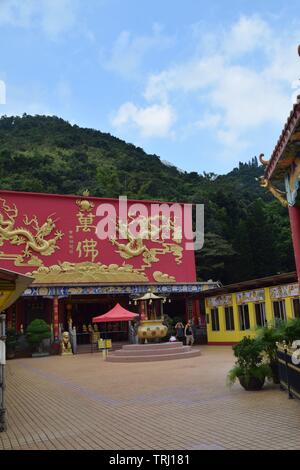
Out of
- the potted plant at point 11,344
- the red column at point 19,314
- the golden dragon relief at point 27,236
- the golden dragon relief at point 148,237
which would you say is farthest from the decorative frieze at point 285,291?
the red column at point 19,314

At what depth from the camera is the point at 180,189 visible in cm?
5384

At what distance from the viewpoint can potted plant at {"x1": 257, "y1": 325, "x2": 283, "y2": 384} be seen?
8414 mm

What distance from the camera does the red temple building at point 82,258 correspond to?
2486 cm

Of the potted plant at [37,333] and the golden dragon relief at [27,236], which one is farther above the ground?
the golden dragon relief at [27,236]

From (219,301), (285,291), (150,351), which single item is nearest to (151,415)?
(150,351)

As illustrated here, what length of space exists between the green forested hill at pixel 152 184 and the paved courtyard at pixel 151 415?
28578mm

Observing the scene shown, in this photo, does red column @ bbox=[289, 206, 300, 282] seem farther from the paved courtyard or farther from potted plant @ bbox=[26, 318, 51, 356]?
potted plant @ bbox=[26, 318, 51, 356]

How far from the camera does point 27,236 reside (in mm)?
25203

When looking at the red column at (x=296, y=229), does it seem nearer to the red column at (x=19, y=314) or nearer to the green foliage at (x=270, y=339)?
A: the green foliage at (x=270, y=339)

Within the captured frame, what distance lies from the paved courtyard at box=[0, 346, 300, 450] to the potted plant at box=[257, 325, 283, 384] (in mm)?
362

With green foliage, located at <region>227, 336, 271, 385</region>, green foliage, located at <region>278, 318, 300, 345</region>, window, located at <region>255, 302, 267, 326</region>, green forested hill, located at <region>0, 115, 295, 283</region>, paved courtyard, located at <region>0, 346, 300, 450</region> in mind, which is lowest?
paved courtyard, located at <region>0, 346, 300, 450</region>

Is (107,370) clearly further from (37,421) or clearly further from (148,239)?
(148,239)

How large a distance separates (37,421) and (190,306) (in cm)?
2281

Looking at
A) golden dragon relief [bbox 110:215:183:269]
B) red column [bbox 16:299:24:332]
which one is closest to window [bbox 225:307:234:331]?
golden dragon relief [bbox 110:215:183:269]
